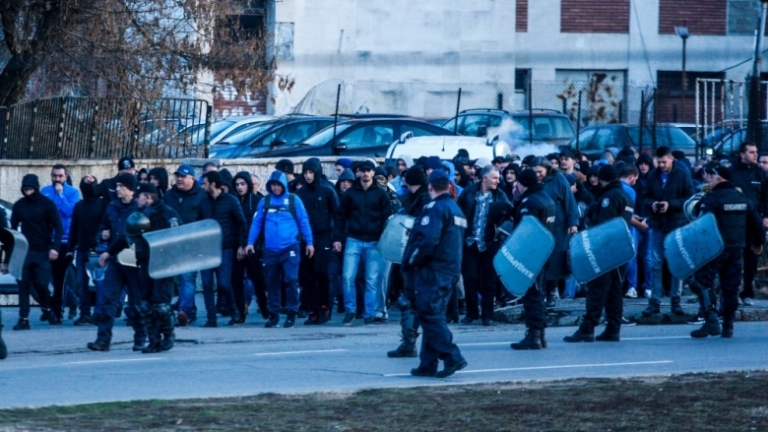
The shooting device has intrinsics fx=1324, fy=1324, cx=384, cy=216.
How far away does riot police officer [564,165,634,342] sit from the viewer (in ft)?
42.6

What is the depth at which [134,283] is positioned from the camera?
12875mm

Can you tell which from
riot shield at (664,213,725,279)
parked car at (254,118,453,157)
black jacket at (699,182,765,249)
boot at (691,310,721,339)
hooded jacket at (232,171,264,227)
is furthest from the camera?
parked car at (254,118,453,157)

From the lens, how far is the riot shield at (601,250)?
12.7 meters

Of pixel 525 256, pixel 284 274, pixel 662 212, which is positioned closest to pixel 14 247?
pixel 284 274

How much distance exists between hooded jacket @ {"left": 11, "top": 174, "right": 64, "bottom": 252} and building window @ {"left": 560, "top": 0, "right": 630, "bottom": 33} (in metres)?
32.1

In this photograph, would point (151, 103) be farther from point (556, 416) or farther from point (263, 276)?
point (556, 416)

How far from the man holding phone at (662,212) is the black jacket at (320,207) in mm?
3705

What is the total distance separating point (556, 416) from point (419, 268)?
84.6 inches

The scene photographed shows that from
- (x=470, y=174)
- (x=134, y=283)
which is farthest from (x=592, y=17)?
(x=134, y=283)

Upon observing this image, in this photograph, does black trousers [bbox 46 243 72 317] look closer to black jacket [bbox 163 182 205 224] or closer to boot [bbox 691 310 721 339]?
black jacket [bbox 163 182 205 224]

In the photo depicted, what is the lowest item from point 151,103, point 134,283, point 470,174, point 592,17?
point 134,283

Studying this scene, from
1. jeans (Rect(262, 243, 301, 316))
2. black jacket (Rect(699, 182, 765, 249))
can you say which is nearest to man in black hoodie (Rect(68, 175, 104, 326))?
jeans (Rect(262, 243, 301, 316))

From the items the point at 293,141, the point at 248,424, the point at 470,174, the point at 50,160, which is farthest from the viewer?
the point at 293,141

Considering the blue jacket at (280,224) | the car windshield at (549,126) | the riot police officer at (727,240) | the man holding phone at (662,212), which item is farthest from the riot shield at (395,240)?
the car windshield at (549,126)
